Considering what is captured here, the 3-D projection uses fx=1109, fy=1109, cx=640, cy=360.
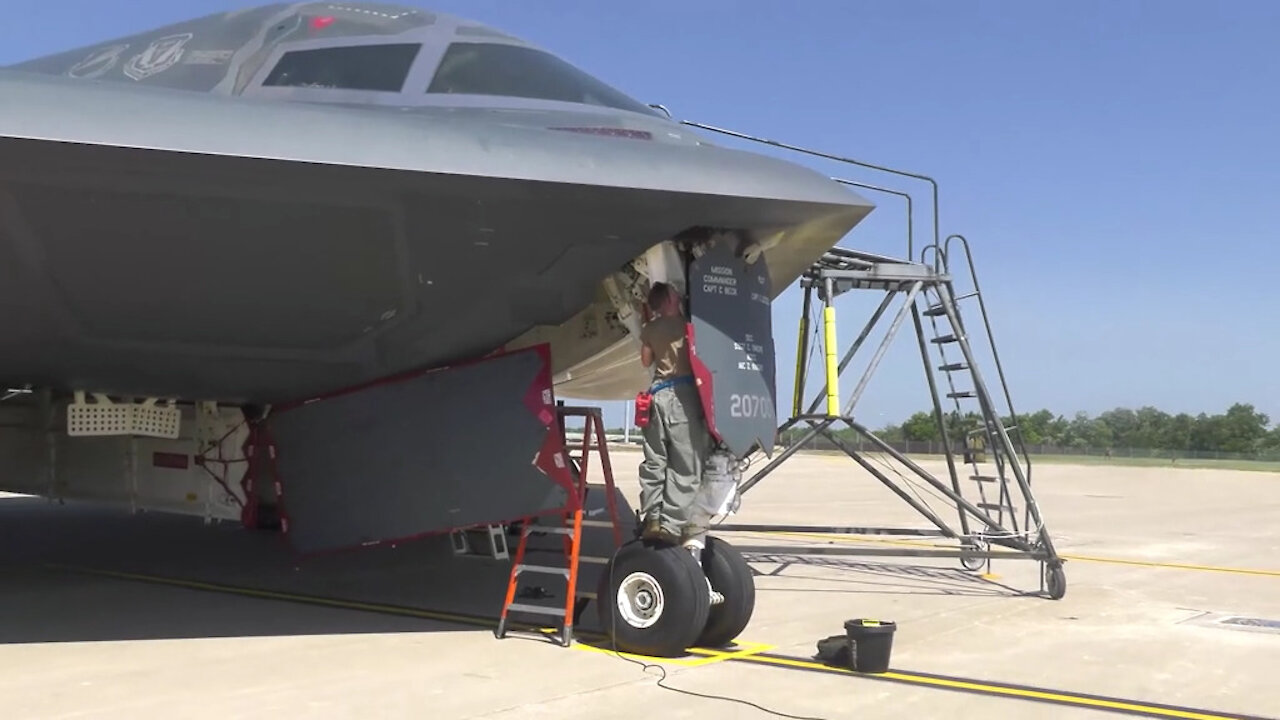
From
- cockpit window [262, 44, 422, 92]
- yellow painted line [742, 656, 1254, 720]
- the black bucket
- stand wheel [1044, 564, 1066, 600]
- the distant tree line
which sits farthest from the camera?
the distant tree line

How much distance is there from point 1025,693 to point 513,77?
493cm

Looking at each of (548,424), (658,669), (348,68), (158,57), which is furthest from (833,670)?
(158,57)

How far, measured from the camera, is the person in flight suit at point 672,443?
684cm

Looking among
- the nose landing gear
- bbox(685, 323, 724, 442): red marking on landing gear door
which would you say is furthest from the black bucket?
bbox(685, 323, 724, 442): red marking on landing gear door

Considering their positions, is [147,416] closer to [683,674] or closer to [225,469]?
[225,469]

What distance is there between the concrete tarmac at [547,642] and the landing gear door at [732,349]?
1.45 meters

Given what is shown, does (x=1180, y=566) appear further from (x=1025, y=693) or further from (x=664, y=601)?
(x=664, y=601)

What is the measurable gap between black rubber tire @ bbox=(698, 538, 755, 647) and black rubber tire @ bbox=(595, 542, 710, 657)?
0.64 ft

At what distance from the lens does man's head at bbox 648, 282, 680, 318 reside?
23.2ft

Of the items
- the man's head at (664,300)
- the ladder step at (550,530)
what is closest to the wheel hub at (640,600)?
the ladder step at (550,530)

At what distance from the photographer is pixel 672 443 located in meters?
6.84

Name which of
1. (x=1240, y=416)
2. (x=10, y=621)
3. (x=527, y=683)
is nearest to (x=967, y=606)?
(x=527, y=683)

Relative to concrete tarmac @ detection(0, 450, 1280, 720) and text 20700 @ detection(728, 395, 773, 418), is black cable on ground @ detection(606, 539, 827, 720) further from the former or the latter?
text 20700 @ detection(728, 395, 773, 418)

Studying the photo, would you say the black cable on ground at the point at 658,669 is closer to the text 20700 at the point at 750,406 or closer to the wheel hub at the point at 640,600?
the wheel hub at the point at 640,600
